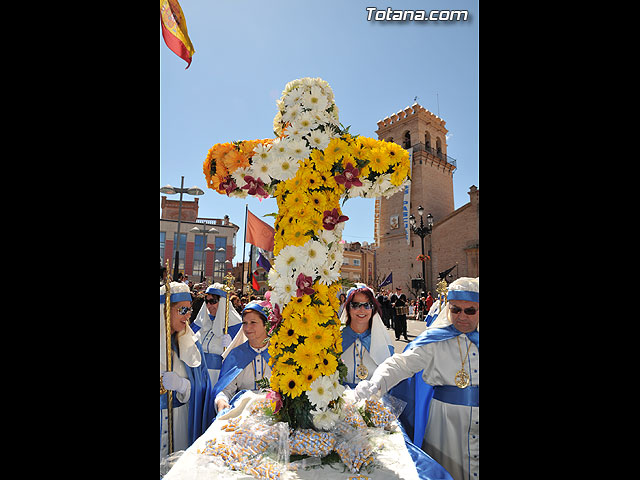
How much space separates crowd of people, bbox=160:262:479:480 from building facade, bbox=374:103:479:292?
26647mm

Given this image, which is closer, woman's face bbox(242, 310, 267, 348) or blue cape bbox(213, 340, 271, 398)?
blue cape bbox(213, 340, 271, 398)

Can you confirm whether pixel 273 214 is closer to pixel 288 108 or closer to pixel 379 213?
pixel 288 108

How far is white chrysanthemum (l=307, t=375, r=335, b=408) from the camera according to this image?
2.42 meters

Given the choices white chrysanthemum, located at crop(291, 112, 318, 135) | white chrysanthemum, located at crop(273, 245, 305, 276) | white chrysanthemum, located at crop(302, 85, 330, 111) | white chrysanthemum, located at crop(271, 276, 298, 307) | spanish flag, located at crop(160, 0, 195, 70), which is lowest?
white chrysanthemum, located at crop(271, 276, 298, 307)

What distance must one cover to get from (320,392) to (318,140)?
178cm

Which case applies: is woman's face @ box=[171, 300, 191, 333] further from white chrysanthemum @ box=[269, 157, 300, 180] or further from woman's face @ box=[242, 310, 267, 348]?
white chrysanthemum @ box=[269, 157, 300, 180]

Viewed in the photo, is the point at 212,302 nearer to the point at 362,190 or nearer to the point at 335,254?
the point at 335,254

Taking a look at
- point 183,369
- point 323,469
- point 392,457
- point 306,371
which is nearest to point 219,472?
point 323,469

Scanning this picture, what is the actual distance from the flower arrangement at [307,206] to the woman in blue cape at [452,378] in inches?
30.1

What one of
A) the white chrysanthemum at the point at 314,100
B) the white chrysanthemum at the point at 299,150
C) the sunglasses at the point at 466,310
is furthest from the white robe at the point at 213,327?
the white chrysanthemum at the point at 314,100

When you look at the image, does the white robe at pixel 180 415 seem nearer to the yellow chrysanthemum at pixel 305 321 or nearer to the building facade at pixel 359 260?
the yellow chrysanthemum at pixel 305 321

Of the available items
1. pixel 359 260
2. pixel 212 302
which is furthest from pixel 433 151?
pixel 212 302

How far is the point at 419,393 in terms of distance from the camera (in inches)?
138

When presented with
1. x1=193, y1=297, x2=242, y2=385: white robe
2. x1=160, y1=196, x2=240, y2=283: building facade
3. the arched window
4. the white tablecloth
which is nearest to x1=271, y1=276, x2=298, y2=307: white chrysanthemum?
the white tablecloth
